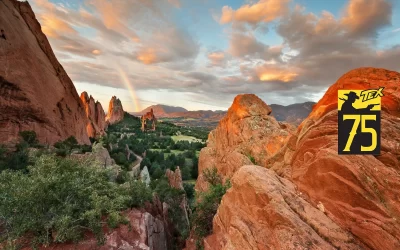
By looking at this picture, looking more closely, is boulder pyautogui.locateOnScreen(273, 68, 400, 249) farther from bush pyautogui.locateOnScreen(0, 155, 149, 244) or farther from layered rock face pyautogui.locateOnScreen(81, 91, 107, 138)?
layered rock face pyautogui.locateOnScreen(81, 91, 107, 138)

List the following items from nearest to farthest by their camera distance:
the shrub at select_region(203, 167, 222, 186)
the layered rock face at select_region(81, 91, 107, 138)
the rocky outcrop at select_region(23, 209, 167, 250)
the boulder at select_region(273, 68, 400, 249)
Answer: the boulder at select_region(273, 68, 400, 249)
the rocky outcrop at select_region(23, 209, 167, 250)
the shrub at select_region(203, 167, 222, 186)
the layered rock face at select_region(81, 91, 107, 138)

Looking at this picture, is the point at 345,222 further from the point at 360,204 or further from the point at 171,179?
the point at 171,179

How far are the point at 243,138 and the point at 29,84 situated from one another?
4317 centimetres

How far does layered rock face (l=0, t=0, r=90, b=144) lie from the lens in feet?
126

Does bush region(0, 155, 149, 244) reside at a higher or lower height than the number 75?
lower

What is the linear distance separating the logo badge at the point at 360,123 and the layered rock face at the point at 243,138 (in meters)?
14.5

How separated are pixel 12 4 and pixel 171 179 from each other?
175ft

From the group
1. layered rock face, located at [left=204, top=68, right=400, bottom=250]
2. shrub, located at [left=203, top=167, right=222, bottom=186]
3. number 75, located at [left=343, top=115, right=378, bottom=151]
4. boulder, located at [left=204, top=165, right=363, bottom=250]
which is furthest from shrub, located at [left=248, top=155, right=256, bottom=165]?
number 75, located at [left=343, top=115, right=378, bottom=151]

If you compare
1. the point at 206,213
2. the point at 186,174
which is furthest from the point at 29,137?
the point at 186,174

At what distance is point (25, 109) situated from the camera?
41094 millimetres

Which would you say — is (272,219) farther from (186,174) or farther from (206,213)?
(186,174)

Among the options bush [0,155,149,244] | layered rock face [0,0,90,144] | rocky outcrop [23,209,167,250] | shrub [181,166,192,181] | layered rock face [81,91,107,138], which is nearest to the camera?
bush [0,155,149,244]

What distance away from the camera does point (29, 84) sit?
41719 mm

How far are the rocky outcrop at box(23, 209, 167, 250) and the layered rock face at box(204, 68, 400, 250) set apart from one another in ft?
23.9
